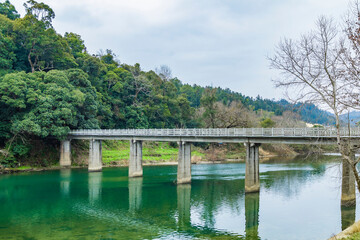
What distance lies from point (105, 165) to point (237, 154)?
38230 mm

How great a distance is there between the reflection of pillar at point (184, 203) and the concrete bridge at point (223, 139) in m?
2.31

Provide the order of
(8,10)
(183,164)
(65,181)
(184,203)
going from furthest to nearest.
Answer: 1. (8,10)
2. (65,181)
3. (183,164)
4. (184,203)

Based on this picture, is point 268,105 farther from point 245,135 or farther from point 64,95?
point 245,135

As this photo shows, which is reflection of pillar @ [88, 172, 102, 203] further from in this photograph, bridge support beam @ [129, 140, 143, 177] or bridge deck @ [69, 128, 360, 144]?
bridge deck @ [69, 128, 360, 144]

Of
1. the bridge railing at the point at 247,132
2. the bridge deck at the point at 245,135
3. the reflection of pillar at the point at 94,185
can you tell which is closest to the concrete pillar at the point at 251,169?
the bridge deck at the point at 245,135

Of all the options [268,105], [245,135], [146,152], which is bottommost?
[146,152]

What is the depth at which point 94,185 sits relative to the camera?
4572 centimetres

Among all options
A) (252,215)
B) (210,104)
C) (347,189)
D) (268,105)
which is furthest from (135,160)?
(268,105)

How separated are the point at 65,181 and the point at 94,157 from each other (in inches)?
455

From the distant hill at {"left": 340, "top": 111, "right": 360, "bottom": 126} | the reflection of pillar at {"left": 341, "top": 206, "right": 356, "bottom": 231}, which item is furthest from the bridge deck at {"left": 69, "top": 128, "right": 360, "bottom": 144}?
the distant hill at {"left": 340, "top": 111, "right": 360, "bottom": 126}

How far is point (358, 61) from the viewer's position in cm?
1469

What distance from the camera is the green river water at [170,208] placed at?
976 inches

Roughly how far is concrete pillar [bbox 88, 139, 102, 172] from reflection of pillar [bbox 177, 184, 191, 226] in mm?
22451

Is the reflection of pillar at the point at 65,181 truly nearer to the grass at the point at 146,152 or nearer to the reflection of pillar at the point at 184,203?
the grass at the point at 146,152
